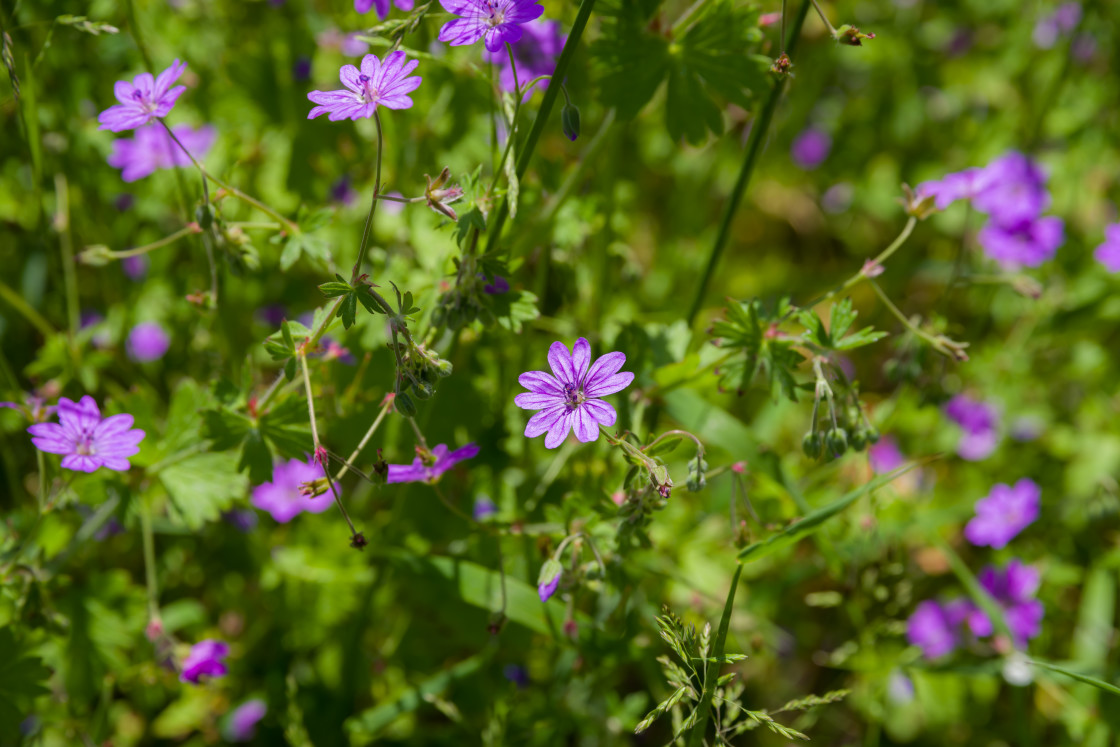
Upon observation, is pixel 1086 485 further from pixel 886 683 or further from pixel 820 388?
pixel 820 388

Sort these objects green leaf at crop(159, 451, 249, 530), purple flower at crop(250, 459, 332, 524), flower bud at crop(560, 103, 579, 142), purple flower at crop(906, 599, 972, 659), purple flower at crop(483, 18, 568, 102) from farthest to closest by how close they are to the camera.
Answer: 1. purple flower at crop(906, 599, 972, 659)
2. purple flower at crop(250, 459, 332, 524)
3. purple flower at crop(483, 18, 568, 102)
4. green leaf at crop(159, 451, 249, 530)
5. flower bud at crop(560, 103, 579, 142)

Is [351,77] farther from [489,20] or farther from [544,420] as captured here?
[544,420]

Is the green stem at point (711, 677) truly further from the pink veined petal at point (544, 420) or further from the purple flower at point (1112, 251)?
the purple flower at point (1112, 251)

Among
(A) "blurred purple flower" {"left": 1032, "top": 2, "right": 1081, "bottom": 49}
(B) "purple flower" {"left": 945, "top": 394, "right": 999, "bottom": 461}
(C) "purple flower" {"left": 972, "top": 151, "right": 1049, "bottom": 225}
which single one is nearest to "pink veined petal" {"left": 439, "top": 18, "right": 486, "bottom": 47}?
(C) "purple flower" {"left": 972, "top": 151, "right": 1049, "bottom": 225}

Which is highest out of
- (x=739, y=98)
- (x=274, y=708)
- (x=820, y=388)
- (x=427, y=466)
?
(x=739, y=98)

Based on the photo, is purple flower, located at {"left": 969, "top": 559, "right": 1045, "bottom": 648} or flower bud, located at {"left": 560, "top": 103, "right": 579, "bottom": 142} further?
purple flower, located at {"left": 969, "top": 559, "right": 1045, "bottom": 648}

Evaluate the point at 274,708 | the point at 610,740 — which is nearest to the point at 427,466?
the point at 610,740

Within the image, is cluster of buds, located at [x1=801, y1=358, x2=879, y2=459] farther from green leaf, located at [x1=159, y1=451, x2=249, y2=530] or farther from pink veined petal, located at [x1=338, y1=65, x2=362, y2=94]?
green leaf, located at [x1=159, y1=451, x2=249, y2=530]
